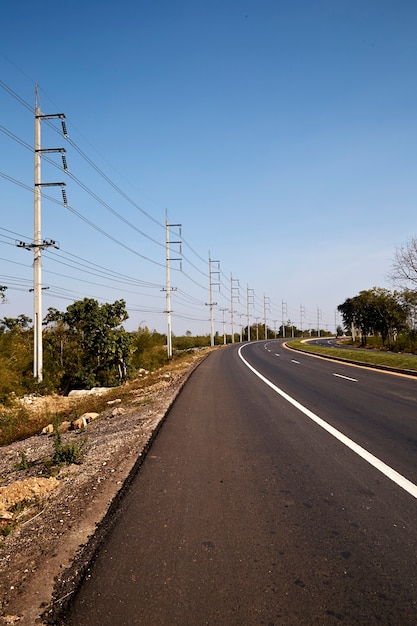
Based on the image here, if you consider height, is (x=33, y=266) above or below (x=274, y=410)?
above

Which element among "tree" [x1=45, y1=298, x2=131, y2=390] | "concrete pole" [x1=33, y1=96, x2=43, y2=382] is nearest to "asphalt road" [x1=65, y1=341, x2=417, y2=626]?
"concrete pole" [x1=33, y1=96, x2=43, y2=382]

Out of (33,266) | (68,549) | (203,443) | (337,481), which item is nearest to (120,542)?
(68,549)

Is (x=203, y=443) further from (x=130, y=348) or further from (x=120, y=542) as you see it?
(x=130, y=348)

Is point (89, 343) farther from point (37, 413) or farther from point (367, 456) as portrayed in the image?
point (367, 456)

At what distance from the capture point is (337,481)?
488cm

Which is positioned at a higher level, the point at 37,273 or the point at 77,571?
the point at 37,273

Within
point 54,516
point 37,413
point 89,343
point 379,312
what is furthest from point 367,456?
point 379,312

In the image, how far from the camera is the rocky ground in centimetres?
289

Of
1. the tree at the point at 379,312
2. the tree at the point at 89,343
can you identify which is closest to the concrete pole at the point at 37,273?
the tree at the point at 89,343

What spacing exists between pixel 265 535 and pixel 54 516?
2.25 m

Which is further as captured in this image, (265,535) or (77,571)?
(265,535)

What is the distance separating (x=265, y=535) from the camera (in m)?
3.60

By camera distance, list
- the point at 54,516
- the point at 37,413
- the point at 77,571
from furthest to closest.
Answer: the point at 37,413, the point at 54,516, the point at 77,571

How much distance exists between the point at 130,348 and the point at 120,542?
2299 cm
